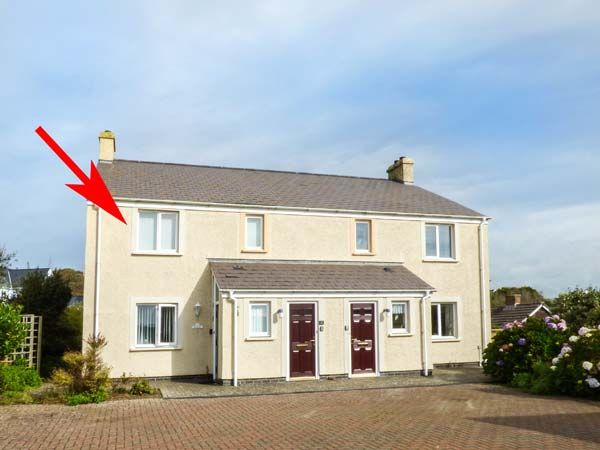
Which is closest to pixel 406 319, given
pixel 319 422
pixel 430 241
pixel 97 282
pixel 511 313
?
pixel 430 241

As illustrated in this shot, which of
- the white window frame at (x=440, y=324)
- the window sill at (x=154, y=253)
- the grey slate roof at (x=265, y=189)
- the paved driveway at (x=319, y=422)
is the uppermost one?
the grey slate roof at (x=265, y=189)

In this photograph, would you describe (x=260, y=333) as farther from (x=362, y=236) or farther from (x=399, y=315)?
(x=362, y=236)

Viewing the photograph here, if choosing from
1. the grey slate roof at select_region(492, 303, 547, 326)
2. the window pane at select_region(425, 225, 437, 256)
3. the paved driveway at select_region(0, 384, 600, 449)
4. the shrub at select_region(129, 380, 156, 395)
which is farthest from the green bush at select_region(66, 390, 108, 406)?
the grey slate roof at select_region(492, 303, 547, 326)

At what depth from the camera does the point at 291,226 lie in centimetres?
2314

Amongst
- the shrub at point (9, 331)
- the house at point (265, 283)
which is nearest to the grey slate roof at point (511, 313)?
the house at point (265, 283)

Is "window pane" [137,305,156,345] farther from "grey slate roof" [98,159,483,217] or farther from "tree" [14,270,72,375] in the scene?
"tree" [14,270,72,375]

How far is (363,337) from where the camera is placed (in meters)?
21.4

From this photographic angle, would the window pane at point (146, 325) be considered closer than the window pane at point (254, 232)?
Yes

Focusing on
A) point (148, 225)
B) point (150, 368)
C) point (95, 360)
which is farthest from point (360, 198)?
point (95, 360)

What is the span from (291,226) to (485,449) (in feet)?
45.3

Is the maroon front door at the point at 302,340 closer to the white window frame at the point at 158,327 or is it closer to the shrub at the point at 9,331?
the white window frame at the point at 158,327

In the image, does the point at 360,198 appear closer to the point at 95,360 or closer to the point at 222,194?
the point at 222,194

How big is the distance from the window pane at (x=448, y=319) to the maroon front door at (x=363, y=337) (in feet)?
15.3

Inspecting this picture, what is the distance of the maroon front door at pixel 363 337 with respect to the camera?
21250 millimetres
